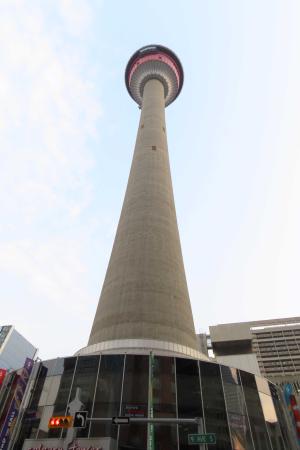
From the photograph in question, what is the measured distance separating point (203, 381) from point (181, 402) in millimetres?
1996

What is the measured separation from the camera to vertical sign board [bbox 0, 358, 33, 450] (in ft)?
66.1

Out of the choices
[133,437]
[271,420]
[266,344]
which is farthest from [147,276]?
[266,344]

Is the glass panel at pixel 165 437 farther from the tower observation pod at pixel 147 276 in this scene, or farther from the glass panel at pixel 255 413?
the glass panel at pixel 255 413

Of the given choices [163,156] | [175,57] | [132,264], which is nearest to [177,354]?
[132,264]

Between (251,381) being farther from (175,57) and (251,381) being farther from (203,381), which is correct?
(175,57)

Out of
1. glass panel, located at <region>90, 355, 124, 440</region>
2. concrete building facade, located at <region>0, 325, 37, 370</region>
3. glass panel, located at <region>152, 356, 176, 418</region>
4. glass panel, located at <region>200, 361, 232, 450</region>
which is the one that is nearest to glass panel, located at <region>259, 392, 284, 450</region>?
glass panel, located at <region>200, 361, 232, 450</region>

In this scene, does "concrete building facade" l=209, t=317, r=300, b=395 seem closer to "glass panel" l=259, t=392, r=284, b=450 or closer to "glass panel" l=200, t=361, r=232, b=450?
"glass panel" l=259, t=392, r=284, b=450

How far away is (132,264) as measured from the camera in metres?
28.6

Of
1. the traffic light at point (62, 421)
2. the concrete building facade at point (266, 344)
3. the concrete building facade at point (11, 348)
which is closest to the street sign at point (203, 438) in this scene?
the traffic light at point (62, 421)

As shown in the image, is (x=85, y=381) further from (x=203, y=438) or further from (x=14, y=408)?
(x=203, y=438)

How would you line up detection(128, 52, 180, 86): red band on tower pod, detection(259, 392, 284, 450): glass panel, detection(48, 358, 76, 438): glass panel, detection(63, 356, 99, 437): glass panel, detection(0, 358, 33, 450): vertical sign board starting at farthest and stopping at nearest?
detection(128, 52, 180, 86): red band on tower pod
detection(259, 392, 284, 450): glass panel
detection(0, 358, 33, 450): vertical sign board
detection(48, 358, 76, 438): glass panel
detection(63, 356, 99, 437): glass panel

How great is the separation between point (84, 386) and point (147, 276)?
1014 cm

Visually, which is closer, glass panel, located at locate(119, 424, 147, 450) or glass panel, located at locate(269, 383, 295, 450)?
glass panel, located at locate(119, 424, 147, 450)

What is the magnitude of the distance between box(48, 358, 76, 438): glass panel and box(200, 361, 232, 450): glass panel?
322 inches
